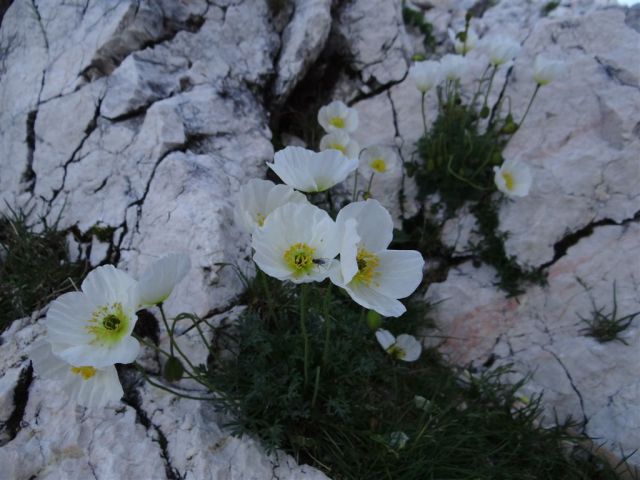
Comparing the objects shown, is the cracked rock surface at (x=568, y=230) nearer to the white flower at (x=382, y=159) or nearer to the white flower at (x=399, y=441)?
the white flower at (x=382, y=159)

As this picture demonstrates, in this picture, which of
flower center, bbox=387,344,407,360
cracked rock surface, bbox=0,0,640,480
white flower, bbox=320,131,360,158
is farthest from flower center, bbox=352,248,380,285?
white flower, bbox=320,131,360,158

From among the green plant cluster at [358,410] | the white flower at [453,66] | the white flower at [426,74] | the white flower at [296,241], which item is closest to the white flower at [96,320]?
the white flower at [296,241]

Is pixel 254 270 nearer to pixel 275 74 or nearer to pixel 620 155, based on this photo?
pixel 275 74

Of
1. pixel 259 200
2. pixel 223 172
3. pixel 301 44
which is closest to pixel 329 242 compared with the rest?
pixel 259 200

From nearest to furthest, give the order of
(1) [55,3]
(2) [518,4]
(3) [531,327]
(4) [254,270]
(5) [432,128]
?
(4) [254,270]
(3) [531,327]
(1) [55,3]
(5) [432,128]
(2) [518,4]

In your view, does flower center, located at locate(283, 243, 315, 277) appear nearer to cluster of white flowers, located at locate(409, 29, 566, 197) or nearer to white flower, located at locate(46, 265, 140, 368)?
white flower, located at locate(46, 265, 140, 368)

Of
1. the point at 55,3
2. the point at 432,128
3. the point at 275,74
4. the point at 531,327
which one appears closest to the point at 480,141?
the point at 432,128
